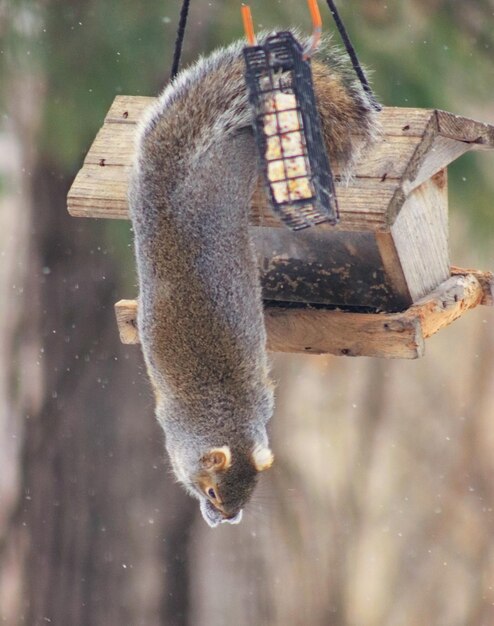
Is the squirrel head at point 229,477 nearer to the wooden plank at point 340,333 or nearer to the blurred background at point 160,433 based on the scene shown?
the wooden plank at point 340,333

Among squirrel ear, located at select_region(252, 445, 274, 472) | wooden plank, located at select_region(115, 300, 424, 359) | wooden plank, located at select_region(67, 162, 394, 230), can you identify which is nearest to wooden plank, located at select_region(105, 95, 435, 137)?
wooden plank, located at select_region(67, 162, 394, 230)

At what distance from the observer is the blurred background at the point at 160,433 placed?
4.06m

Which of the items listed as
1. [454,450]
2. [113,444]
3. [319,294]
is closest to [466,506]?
[454,450]

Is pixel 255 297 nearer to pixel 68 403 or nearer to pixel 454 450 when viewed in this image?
→ pixel 68 403

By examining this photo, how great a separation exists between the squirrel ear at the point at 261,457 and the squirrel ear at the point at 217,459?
0.18 ft

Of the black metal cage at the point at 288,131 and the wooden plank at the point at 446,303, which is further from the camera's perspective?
the wooden plank at the point at 446,303

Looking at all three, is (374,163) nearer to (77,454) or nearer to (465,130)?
(465,130)

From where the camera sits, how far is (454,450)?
5891 millimetres

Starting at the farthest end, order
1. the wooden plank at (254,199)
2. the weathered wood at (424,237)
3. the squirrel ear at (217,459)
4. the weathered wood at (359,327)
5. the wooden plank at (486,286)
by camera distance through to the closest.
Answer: the wooden plank at (486,286) < the weathered wood at (424,237) < the weathered wood at (359,327) < the squirrel ear at (217,459) < the wooden plank at (254,199)

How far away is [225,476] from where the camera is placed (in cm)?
233

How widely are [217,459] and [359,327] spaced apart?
0.43m

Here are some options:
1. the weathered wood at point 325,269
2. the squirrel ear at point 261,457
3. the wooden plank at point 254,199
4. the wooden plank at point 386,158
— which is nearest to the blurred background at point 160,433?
the weathered wood at point 325,269

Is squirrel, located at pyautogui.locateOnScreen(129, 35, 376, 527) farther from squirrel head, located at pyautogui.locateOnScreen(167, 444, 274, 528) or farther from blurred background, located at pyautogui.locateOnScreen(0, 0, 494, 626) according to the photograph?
blurred background, located at pyautogui.locateOnScreen(0, 0, 494, 626)

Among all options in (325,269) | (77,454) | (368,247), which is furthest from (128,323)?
(77,454)
